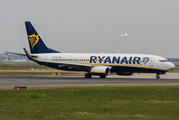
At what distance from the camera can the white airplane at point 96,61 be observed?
50.5m

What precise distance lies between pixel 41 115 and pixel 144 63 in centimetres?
3718

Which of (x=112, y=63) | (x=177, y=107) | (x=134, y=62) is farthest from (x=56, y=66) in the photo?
(x=177, y=107)

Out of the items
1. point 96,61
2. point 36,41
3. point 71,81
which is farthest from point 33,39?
point 71,81

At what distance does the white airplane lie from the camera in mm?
50531

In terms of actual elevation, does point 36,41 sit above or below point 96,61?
above

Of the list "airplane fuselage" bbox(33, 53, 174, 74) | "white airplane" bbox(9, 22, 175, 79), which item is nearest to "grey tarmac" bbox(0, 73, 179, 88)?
"white airplane" bbox(9, 22, 175, 79)

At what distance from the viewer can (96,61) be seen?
177 ft

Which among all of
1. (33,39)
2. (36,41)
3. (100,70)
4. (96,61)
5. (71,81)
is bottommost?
(71,81)

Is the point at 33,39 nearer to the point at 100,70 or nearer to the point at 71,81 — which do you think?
the point at 100,70

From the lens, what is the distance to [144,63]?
166ft

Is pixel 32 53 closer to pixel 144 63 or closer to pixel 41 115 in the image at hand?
pixel 144 63

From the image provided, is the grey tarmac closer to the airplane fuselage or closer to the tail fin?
the airplane fuselage

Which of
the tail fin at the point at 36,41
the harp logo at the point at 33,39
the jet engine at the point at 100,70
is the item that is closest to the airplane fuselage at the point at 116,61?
the jet engine at the point at 100,70

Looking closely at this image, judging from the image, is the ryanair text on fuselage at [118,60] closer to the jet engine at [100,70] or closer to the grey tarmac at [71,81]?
the jet engine at [100,70]
